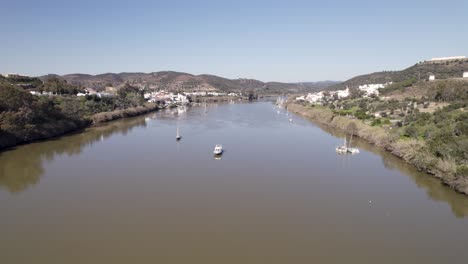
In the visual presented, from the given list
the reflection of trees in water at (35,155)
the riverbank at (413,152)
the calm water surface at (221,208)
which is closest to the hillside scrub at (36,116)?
the reflection of trees in water at (35,155)

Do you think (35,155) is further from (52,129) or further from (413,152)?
(413,152)

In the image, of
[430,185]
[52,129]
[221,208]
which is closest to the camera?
[221,208]

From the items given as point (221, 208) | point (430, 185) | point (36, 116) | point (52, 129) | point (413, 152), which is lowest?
point (221, 208)

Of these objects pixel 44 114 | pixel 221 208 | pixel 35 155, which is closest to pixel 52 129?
pixel 44 114

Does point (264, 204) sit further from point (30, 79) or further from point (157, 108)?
point (30, 79)

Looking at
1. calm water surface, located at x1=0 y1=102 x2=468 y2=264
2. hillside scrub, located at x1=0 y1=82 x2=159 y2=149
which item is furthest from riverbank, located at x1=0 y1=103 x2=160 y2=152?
calm water surface, located at x1=0 y1=102 x2=468 y2=264
